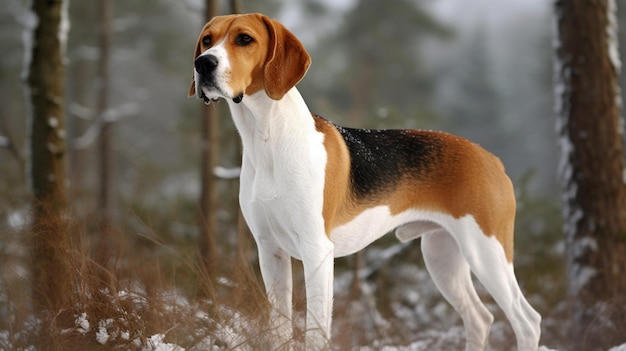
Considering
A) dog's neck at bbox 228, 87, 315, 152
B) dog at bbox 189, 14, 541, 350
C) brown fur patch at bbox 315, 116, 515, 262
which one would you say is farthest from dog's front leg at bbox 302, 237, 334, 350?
dog's neck at bbox 228, 87, 315, 152

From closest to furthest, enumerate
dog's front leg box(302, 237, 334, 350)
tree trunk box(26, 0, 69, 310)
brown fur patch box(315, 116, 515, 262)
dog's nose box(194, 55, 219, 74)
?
dog's nose box(194, 55, 219, 74), dog's front leg box(302, 237, 334, 350), brown fur patch box(315, 116, 515, 262), tree trunk box(26, 0, 69, 310)

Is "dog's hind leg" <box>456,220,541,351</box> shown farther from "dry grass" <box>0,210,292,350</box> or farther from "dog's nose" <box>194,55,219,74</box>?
"dog's nose" <box>194,55,219,74</box>

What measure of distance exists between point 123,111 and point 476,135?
24440 mm

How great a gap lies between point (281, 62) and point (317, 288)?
133 centimetres

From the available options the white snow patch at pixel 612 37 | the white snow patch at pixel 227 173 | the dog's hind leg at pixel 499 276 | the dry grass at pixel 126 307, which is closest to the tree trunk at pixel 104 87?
the white snow patch at pixel 227 173

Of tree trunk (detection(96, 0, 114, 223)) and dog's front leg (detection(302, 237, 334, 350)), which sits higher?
dog's front leg (detection(302, 237, 334, 350))

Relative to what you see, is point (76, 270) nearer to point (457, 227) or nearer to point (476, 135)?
point (457, 227)

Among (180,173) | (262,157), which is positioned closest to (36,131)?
(262,157)

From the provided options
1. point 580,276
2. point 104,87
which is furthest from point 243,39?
point 104,87

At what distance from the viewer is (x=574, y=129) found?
6.37m

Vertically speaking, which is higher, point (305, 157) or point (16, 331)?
point (305, 157)

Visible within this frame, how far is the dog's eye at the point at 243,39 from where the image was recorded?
357 centimetres

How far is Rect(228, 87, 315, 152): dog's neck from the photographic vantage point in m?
3.83

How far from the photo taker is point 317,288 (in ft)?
12.6
